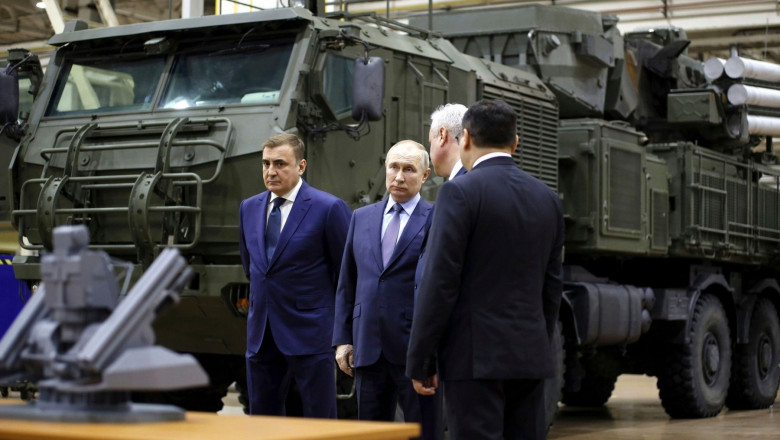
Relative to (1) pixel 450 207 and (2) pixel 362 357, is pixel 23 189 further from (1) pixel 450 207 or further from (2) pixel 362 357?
(1) pixel 450 207

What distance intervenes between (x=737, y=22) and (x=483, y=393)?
12260 mm

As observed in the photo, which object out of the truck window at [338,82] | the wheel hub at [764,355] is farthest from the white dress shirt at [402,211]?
the wheel hub at [764,355]

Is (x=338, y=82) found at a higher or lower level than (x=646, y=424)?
higher

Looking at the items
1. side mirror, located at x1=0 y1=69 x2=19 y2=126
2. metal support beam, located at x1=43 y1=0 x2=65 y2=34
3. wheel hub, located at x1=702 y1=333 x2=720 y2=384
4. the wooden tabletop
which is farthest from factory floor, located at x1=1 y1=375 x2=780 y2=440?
the wooden tabletop

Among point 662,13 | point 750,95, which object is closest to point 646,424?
point 750,95

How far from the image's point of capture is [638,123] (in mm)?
12570

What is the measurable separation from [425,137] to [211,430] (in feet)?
20.6

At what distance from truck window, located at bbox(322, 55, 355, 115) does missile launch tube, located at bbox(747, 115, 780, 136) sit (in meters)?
5.54

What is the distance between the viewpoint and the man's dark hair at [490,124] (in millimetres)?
4797

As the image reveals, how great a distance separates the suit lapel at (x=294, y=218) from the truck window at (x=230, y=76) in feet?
7.13

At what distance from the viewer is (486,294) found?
468 centimetres

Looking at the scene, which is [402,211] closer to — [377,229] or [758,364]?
[377,229]

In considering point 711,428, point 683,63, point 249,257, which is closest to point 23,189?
point 249,257

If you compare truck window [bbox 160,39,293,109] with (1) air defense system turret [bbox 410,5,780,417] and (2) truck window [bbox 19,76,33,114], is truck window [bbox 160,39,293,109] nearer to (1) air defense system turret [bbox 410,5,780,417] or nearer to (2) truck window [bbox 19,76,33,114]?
(2) truck window [bbox 19,76,33,114]
